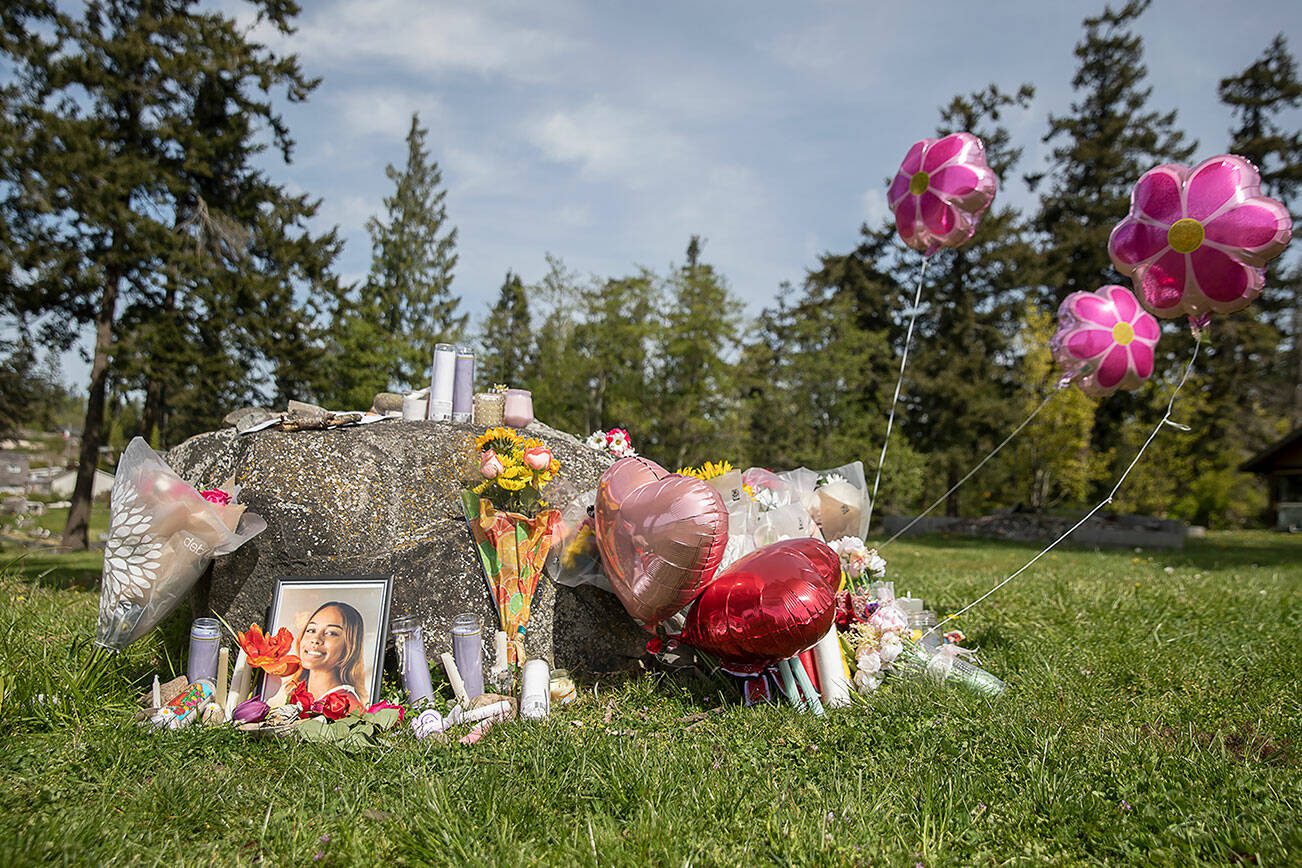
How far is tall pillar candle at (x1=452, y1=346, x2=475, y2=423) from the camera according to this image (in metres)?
4.78

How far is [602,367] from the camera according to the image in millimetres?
23047

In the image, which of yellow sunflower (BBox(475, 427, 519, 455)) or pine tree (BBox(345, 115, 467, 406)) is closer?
yellow sunflower (BBox(475, 427, 519, 455))

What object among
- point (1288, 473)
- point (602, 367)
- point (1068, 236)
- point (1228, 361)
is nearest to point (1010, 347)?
point (1068, 236)

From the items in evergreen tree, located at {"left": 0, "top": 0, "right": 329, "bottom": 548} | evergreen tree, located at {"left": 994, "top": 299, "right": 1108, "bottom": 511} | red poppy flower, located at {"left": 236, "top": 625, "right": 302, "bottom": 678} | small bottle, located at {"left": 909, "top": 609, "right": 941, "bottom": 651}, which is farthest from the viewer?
evergreen tree, located at {"left": 994, "top": 299, "right": 1108, "bottom": 511}

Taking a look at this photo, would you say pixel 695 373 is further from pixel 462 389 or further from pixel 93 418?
pixel 462 389

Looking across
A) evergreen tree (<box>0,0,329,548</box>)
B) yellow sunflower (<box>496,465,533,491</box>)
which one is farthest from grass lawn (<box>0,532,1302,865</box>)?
evergreen tree (<box>0,0,329,548</box>)

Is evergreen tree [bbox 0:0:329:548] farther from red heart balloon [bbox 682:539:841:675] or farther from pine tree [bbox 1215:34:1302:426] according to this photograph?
pine tree [bbox 1215:34:1302:426]

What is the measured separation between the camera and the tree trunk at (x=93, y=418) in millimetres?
14031

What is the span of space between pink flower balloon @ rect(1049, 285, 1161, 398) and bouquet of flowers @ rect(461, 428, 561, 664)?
12.1 ft

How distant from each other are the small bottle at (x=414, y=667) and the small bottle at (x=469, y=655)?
152 millimetres

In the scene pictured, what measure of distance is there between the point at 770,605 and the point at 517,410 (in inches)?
79.7

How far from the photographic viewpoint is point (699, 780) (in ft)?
8.78

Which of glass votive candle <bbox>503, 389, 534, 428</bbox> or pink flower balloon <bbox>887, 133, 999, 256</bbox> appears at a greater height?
pink flower balloon <bbox>887, 133, 999, 256</bbox>

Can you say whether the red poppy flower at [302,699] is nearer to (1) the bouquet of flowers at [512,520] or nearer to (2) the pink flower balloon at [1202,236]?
(1) the bouquet of flowers at [512,520]
